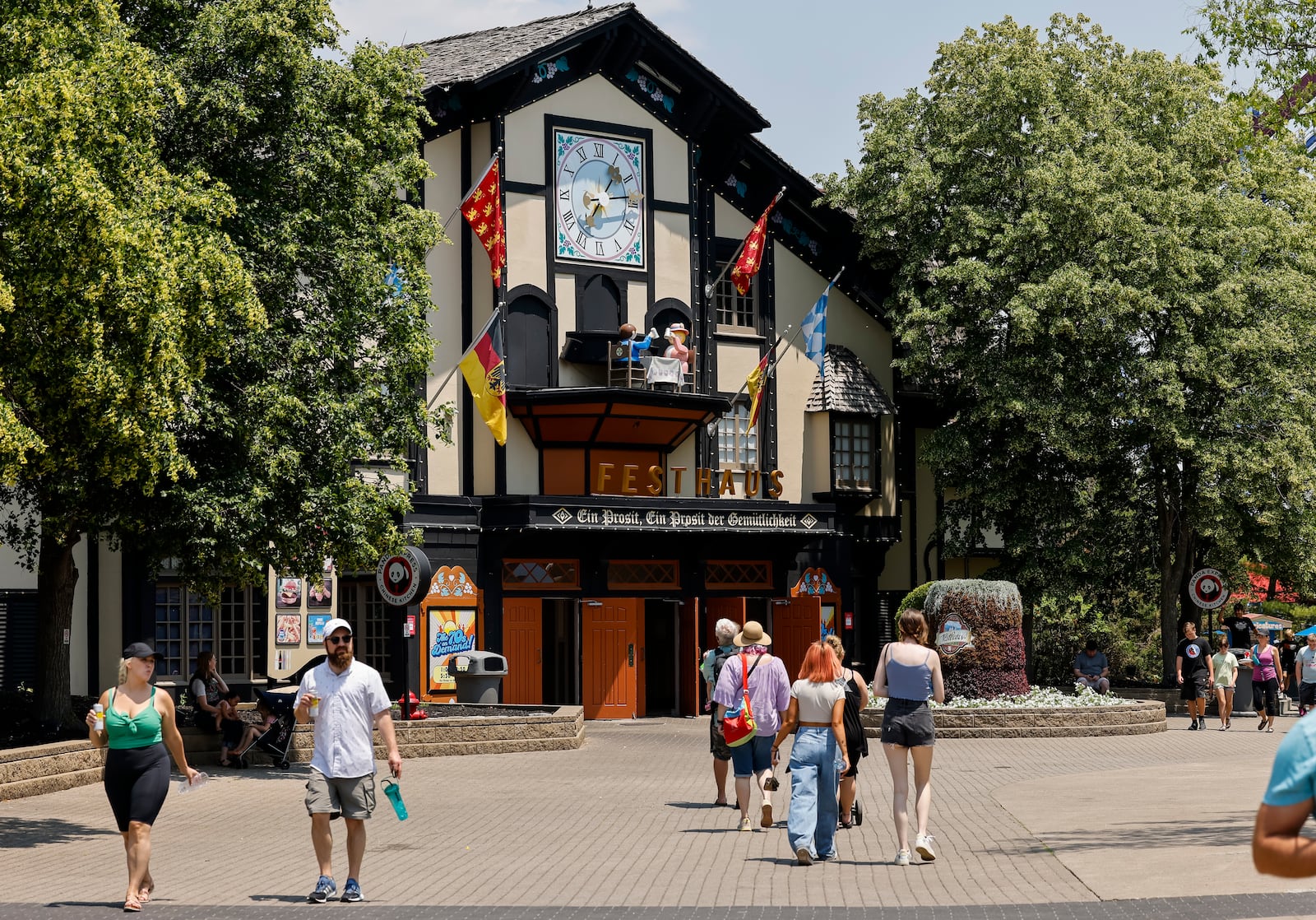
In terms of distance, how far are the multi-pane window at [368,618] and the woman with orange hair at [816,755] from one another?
18.2 meters

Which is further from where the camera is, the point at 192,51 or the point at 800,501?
the point at 800,501

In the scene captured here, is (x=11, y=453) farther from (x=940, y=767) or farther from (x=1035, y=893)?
(x=940, y=767)

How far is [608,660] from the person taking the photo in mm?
31828

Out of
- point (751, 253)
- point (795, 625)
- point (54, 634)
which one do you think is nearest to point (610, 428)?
point (751, 253)

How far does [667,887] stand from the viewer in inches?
457

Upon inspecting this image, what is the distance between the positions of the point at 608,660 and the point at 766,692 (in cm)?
1721

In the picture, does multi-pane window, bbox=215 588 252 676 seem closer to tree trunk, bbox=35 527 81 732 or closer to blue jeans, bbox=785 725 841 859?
tree trunk, bbox=35 527 81 732

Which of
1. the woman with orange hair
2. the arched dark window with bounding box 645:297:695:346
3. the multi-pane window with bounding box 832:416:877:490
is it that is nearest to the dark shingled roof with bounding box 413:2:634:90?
the arched dark window with bounding box 645:297:695:346

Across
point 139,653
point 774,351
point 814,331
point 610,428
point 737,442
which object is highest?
point 814,331

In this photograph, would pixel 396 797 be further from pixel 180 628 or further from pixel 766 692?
pixel 180 628

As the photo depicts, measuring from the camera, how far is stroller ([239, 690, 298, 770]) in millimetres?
21116

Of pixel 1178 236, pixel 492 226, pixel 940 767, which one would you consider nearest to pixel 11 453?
pixel 940 767

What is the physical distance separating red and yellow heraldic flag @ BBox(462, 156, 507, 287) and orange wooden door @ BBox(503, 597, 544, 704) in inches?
257

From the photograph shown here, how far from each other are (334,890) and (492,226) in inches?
761
